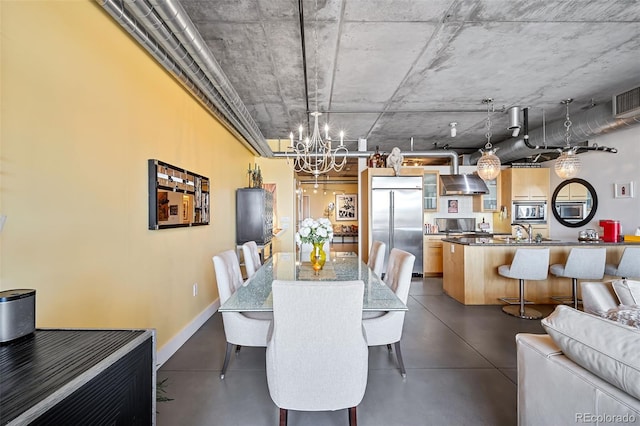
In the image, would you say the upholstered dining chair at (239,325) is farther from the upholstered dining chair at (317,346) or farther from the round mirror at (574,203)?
the round mirror at (574,203)

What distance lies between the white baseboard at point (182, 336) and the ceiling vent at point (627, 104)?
535cm

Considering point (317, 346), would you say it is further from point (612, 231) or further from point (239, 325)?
point (612, 231)

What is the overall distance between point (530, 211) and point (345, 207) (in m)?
7.30

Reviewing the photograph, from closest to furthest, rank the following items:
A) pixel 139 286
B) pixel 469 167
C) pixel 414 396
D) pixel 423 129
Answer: pixel 414 396
pixel 139 286
pixel 423 129
pixel 469 167

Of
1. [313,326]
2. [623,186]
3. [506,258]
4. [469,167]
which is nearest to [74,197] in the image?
[313,326]

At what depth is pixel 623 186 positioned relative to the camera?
188 inches

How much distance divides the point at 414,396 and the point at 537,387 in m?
0.94

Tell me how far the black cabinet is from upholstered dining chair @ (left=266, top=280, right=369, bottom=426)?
3587 mm

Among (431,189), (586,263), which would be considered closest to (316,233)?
(586,263)

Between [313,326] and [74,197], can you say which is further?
[74,197]

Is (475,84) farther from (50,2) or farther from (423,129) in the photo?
(50,2)

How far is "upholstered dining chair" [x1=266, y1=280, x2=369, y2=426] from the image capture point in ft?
5.01

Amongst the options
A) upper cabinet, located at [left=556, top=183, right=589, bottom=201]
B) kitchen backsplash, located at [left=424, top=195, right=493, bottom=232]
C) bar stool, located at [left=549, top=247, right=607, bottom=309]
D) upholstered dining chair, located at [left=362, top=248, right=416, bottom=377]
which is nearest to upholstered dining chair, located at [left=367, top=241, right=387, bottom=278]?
upholstered dining chair, located at [left=362, top=248, right=416, bottom=377]

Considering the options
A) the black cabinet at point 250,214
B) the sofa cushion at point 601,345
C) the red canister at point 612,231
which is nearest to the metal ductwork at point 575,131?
the red canister at point 612,231
